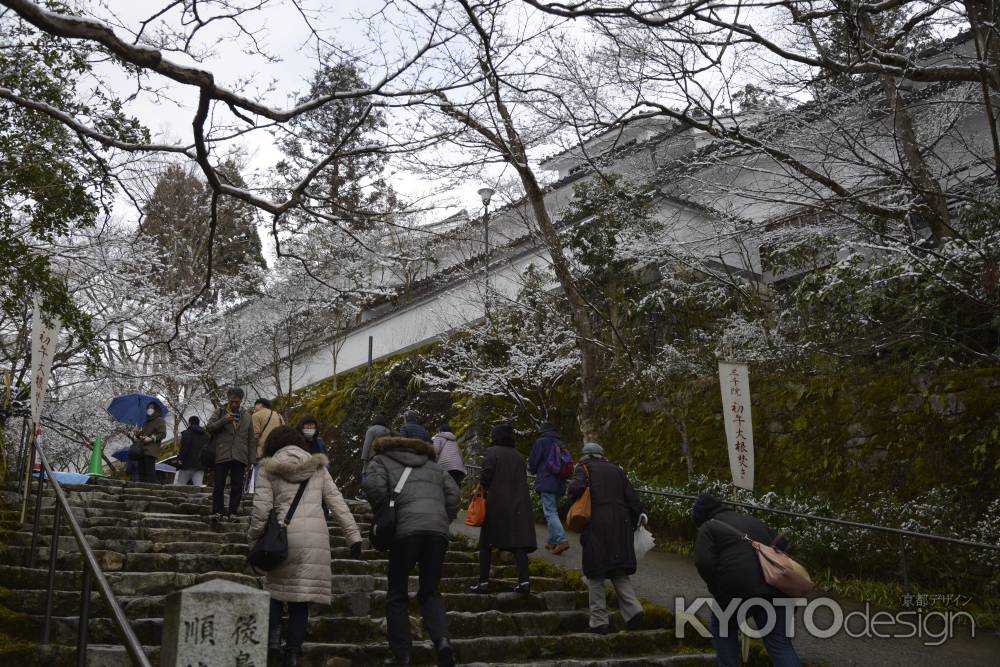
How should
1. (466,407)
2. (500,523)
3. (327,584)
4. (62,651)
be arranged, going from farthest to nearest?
(466,407) < (500,523) < (327,584) < (62,651)

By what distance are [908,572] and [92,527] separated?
8.15 m

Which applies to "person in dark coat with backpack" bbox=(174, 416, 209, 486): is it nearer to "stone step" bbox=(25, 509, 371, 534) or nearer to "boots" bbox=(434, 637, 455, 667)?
"stone step" bbox=(25, 509, 371, 534)

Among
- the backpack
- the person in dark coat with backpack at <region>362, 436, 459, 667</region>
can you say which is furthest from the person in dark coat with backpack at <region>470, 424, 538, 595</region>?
the person in dark coat with backpack at <region>362, 436, 459, 667</region>

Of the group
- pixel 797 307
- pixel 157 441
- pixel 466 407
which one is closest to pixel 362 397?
pixel 466 407

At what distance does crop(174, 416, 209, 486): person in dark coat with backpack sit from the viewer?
13.0 m

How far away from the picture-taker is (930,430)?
10.1m

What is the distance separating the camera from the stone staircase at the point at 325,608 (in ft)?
18.9

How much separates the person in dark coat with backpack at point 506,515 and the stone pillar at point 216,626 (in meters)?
3.81

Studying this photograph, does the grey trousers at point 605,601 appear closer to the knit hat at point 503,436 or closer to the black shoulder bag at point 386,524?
the knit hat at point 503,436

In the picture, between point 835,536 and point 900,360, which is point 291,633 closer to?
point 835,536

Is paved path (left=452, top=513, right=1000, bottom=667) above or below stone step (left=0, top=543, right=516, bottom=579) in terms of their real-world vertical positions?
below

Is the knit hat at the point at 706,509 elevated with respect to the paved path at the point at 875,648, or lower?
elevated

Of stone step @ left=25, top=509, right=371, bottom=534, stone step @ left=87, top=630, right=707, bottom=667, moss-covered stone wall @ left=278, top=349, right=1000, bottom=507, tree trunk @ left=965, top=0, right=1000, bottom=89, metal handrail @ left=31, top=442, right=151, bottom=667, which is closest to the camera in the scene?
metal handrail @ left=31, top=442, right=151, bottom=667

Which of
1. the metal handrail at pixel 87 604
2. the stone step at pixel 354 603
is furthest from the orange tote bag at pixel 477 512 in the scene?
the metal handrail at pixel 87 604
